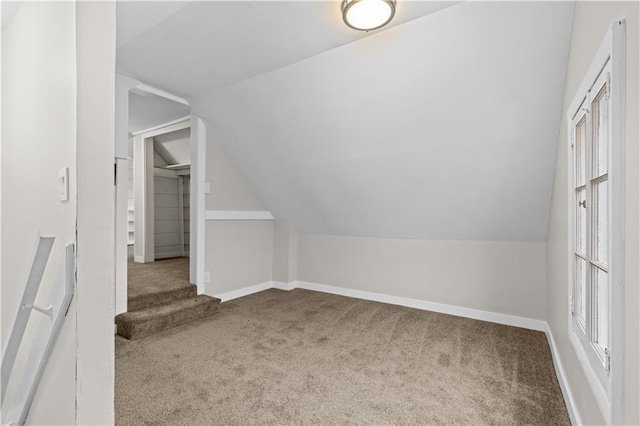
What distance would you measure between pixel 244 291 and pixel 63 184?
3.09 meters

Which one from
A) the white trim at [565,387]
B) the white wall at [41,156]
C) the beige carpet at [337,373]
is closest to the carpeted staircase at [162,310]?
the beige carpet at [337,373]

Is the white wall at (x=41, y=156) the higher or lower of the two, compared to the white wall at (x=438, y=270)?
higher

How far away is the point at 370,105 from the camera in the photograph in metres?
2.47

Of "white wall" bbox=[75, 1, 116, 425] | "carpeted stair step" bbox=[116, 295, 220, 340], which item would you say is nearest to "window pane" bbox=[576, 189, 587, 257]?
"white wall" bbox=[75, 1, 116, 425]

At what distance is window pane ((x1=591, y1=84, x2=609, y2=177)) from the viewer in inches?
48.4

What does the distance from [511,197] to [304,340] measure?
216 cm

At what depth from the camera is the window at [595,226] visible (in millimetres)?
1228

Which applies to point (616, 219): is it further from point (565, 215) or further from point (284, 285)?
point (284, 285)

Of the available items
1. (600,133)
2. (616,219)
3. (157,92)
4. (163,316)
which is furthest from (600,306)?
(157,92)

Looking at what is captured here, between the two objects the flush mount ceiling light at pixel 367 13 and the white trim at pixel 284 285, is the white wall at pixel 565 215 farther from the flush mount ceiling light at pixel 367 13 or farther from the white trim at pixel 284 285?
the white trim at pixel 284 285

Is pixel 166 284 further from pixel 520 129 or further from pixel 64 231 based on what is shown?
pixel 520 129

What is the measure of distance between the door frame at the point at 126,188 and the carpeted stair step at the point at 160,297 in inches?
3.2

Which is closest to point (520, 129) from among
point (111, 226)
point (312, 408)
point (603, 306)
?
point (603, 306)

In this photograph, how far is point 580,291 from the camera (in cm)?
163
